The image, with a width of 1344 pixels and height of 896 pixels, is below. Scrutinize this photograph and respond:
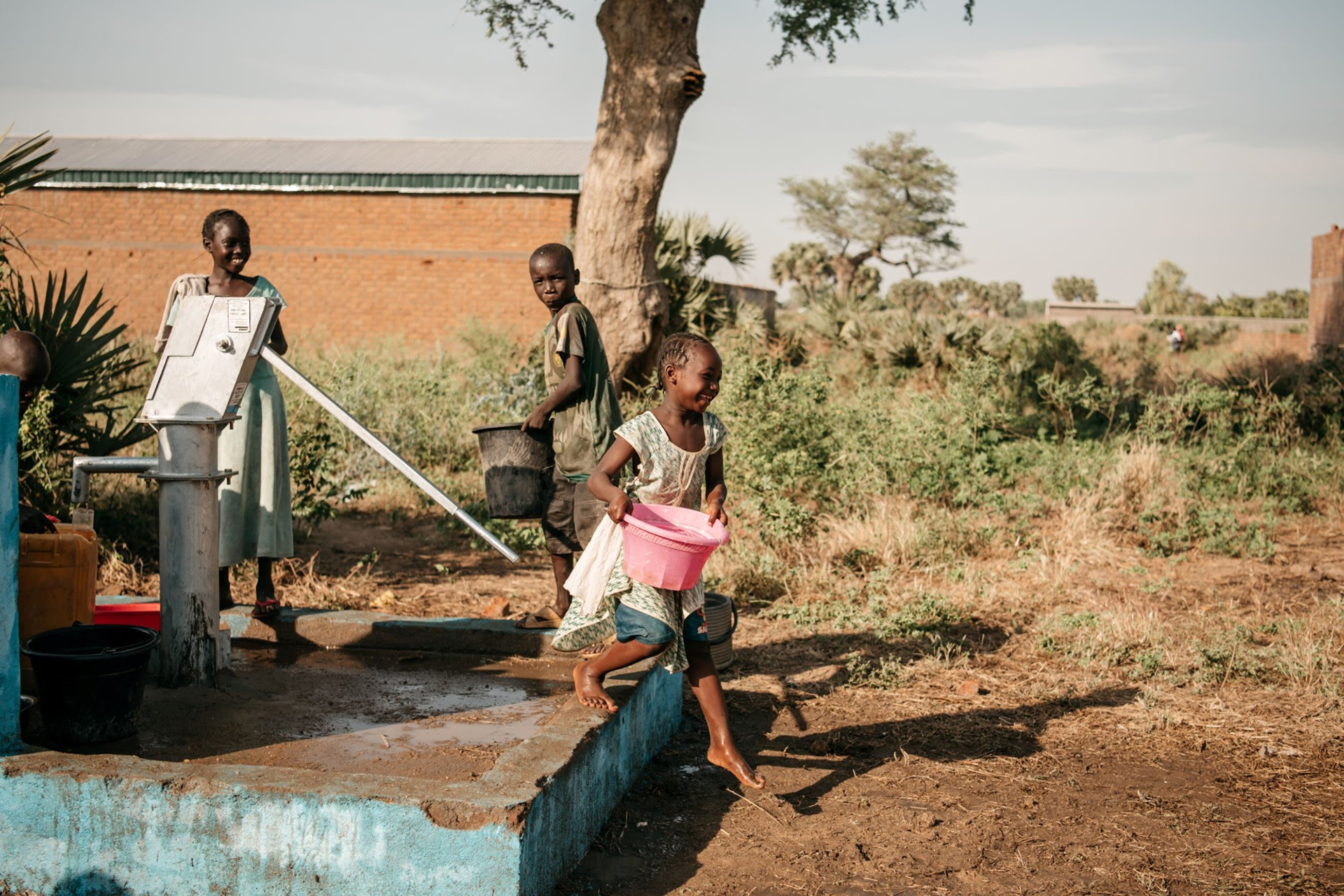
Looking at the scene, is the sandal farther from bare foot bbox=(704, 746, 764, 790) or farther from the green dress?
bare foot bbox=(704, 746, 764, 790)

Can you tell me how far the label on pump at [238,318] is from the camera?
3.47 metres

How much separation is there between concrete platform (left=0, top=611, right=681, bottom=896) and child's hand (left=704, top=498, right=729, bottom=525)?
A: 27.4 inches

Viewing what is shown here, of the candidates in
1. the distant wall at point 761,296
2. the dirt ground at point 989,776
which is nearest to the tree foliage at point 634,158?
the dirt ground at point 989,776

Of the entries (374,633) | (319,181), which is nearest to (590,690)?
(374,633)

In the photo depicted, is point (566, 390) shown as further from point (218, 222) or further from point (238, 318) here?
point (218, 222)

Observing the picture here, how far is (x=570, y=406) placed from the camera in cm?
433

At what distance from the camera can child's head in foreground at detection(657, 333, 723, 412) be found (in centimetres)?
327

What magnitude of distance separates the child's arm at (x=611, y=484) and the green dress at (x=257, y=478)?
1.79 m

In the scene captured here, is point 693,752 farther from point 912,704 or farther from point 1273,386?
point 1273,386

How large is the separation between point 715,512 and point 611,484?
0.36 m

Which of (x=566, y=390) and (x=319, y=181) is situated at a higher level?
(x=319, y=181)

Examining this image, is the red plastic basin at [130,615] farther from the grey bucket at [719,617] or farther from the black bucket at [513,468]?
the grey bucket at [719,617]

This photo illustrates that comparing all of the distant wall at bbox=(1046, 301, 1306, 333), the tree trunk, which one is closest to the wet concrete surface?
the tree trunk

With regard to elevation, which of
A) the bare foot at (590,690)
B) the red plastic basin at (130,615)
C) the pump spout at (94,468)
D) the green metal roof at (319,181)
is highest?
the green metal roof at (319,181)
